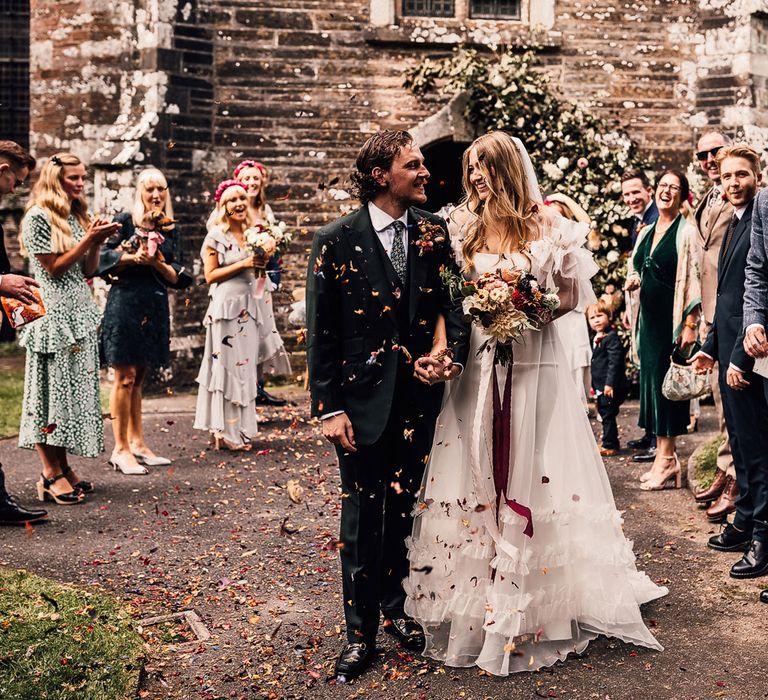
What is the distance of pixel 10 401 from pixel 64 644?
26.6 ft

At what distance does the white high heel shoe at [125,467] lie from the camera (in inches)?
351

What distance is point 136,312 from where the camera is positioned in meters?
8.83

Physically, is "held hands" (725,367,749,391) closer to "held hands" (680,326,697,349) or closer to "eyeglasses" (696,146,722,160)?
"held hands" (680,326,697,349)

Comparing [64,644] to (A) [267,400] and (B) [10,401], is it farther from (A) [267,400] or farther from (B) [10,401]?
(B) [10,401]

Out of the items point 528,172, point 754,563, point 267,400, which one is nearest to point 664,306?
point 754,563

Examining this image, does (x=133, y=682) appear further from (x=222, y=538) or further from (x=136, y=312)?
(x=136, y=312)

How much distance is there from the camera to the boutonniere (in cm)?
502

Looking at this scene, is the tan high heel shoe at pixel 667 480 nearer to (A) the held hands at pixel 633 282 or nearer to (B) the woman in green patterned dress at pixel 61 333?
(A) the held hands at pixel 633 282

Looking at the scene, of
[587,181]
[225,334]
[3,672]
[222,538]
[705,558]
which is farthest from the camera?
[587,181]

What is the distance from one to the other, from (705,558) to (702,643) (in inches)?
55.6

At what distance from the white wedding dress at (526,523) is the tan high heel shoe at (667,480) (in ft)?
10.0

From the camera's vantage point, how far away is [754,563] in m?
6.07

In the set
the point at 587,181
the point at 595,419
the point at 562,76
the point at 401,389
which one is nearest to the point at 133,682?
the point at 401,389

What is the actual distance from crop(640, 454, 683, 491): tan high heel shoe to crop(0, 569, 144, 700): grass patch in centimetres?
423
